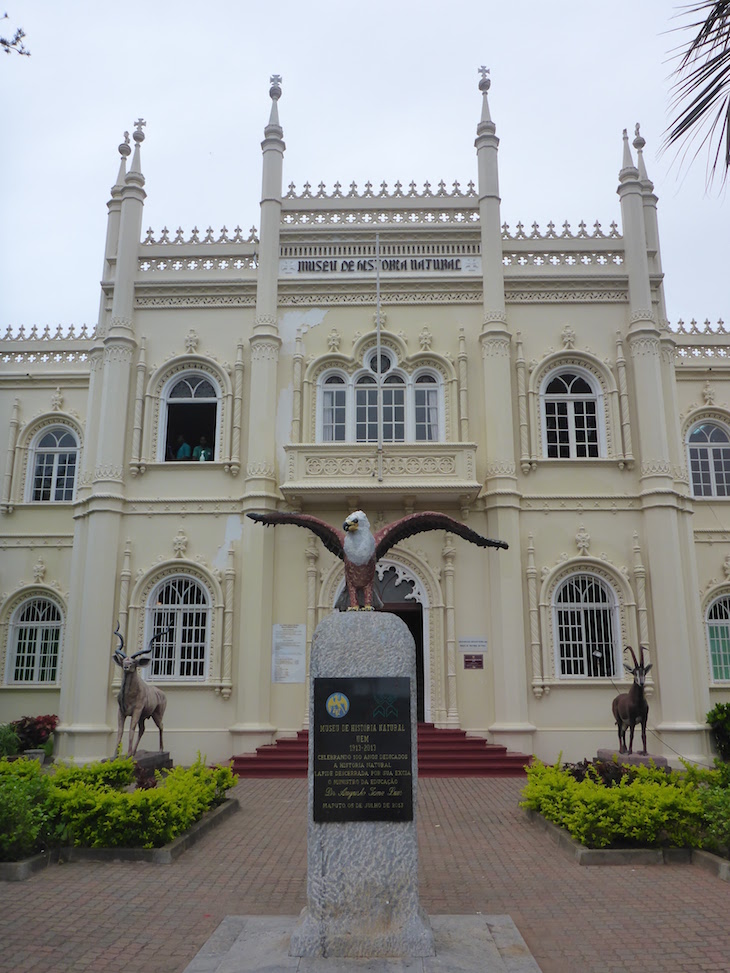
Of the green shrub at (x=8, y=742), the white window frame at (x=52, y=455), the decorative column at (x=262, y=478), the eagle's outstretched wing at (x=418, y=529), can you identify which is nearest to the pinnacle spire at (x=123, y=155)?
the decorative column at (x=262, y=478)

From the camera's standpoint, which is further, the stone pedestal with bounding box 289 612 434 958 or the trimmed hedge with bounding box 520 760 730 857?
the trimmed hedge with bounding box 520 760 730 857

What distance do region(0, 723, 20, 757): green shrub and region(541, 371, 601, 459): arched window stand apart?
13.3m

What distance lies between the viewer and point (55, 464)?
69.6 feet

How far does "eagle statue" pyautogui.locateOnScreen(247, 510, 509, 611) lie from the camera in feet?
23.3

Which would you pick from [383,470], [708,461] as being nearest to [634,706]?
[383,470]

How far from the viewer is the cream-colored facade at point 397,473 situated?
55.7 ft

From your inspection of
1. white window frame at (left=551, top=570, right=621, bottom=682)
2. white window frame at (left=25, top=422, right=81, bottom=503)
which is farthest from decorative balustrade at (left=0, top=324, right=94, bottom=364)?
white window frame at (left=551, top=570, right=621, bottom=682)

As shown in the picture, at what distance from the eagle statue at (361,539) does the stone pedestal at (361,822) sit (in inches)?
25.8

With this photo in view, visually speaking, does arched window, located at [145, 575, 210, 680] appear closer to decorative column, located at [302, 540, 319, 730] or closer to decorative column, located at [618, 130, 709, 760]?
decorative column, located at [302, 540, 319, 730]

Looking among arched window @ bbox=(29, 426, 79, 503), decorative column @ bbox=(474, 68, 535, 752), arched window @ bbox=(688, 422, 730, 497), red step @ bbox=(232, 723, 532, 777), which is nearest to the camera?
red step @ bbox=(232, 723, 532, 777)

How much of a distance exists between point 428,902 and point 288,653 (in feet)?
33.3

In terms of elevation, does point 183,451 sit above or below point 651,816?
above

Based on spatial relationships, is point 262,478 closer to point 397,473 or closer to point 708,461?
point 397,473

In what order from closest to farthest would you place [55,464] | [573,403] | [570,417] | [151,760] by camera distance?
1. [151,760]
2. [570,417]
3. [573,403]
4. [55,464]
